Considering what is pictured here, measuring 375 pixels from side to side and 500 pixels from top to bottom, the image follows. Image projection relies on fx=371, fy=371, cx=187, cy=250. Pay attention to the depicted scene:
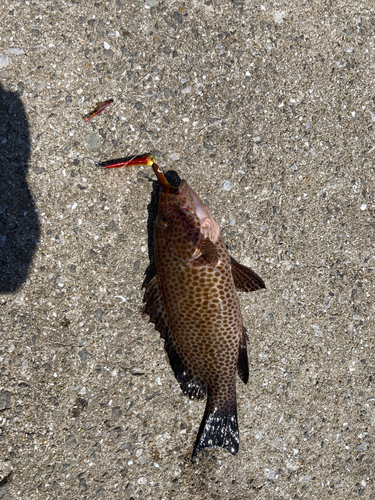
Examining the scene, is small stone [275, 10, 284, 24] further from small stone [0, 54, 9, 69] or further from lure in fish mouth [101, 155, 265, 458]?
small stone [0, 54, 9, 69]

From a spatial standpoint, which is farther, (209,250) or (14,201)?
(14,201)

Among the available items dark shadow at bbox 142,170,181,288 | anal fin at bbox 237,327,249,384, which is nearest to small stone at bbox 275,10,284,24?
dark shadow at bbox 142,170,181,288

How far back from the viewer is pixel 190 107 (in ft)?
11.5

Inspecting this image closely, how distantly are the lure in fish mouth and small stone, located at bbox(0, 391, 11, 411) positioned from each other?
1.42m

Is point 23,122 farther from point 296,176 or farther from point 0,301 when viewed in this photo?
point 296,176

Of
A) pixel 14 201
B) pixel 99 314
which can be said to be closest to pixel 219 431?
pixel 99 314

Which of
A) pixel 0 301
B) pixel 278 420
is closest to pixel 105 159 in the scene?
pixel 0 301

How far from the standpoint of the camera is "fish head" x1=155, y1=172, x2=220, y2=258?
118 inches

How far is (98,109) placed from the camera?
328 centimetres

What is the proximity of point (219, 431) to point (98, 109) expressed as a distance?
3.14 meters

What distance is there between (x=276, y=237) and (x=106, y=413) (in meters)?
2.36

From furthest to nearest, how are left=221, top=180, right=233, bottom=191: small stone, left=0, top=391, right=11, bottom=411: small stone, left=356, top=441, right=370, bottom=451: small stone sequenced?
left=356, top=441, right=370, bottom=451: small stone
left=221, top=180, right=233, bottom=191: small stone
left=0, top=391, right=11, bottom=411: small stone

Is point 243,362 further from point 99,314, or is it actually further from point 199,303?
point 99,314

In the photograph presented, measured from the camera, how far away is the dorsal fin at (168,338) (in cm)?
325
